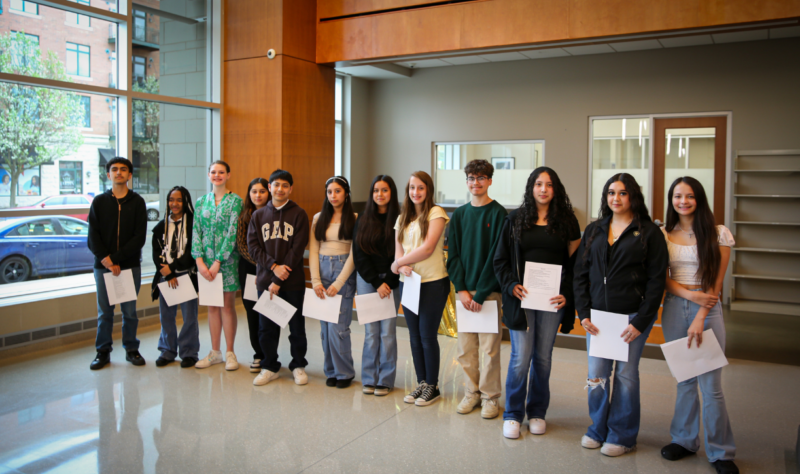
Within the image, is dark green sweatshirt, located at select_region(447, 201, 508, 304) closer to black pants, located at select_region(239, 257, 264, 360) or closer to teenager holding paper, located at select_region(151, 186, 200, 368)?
black pants, located at select_region(239, 257, 264, 360)

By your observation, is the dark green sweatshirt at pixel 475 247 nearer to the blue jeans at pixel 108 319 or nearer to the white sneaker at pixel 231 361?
the white sneaker at pixel 231 361

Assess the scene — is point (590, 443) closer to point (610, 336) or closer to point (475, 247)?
point (610, 336)

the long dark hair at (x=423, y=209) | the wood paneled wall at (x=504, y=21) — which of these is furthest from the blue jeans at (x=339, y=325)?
the wood paneled wall at (x=504, y=21)

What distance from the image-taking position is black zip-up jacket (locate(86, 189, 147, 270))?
4.28 m

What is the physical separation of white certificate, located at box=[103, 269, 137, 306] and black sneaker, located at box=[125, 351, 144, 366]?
1.41 feet

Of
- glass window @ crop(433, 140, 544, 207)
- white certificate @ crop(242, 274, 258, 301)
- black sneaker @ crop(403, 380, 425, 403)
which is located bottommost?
black sneaker @ crop(403, 380, 425, 403)

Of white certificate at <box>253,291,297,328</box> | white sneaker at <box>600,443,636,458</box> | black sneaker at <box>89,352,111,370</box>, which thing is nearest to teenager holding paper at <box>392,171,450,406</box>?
white certificate at <box>253,291,297,328</box>

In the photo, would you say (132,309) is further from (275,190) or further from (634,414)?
(634,414)

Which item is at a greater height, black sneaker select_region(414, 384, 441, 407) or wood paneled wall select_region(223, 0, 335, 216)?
wood paneled wall select_region(223, 0, 335, 216)

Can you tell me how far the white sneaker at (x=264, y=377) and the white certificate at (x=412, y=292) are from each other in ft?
3.92

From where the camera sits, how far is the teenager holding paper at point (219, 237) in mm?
4238

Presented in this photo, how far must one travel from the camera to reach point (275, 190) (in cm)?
392

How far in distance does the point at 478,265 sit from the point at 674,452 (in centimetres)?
138

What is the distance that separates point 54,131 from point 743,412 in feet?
19.3
